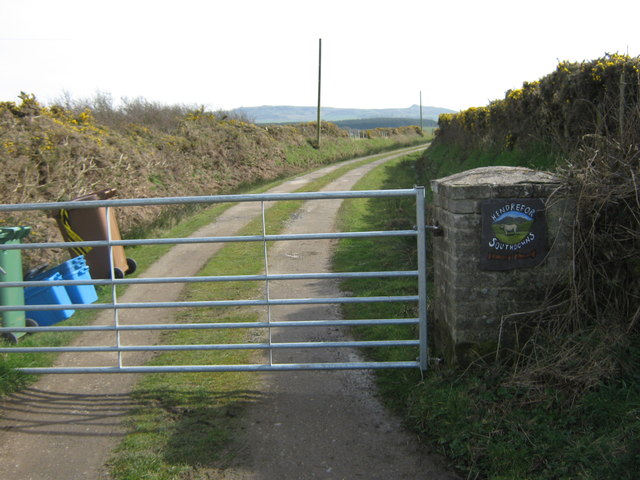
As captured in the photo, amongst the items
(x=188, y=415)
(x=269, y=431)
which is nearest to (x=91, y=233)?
(x=188, y=415)

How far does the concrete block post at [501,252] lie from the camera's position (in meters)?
4.45

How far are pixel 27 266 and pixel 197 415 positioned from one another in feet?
23.8

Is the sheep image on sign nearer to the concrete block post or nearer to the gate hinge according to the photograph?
the concrete block post

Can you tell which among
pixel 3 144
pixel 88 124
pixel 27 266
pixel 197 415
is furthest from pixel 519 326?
pixel 88 124

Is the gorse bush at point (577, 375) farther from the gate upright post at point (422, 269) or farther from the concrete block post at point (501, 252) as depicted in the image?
the gate upright post at point (422, 269)

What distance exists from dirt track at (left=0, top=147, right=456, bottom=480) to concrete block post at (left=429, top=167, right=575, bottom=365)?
0.97m

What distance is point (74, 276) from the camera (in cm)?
773

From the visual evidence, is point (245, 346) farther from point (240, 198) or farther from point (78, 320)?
point (78, 320)

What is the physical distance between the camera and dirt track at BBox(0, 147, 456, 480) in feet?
12.7

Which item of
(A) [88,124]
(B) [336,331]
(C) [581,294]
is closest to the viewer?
(C) [581,294]

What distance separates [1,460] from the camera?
412 cm

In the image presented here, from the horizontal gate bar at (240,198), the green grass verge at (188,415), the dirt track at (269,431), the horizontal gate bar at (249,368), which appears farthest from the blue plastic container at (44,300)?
the horizontal gate bar at (240,198)

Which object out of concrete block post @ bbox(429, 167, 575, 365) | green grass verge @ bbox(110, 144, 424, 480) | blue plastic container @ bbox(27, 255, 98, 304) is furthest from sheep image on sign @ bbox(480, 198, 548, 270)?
blue plastic container @ bbox(27, 255, 98, 304)

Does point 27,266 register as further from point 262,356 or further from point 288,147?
point 288,147
